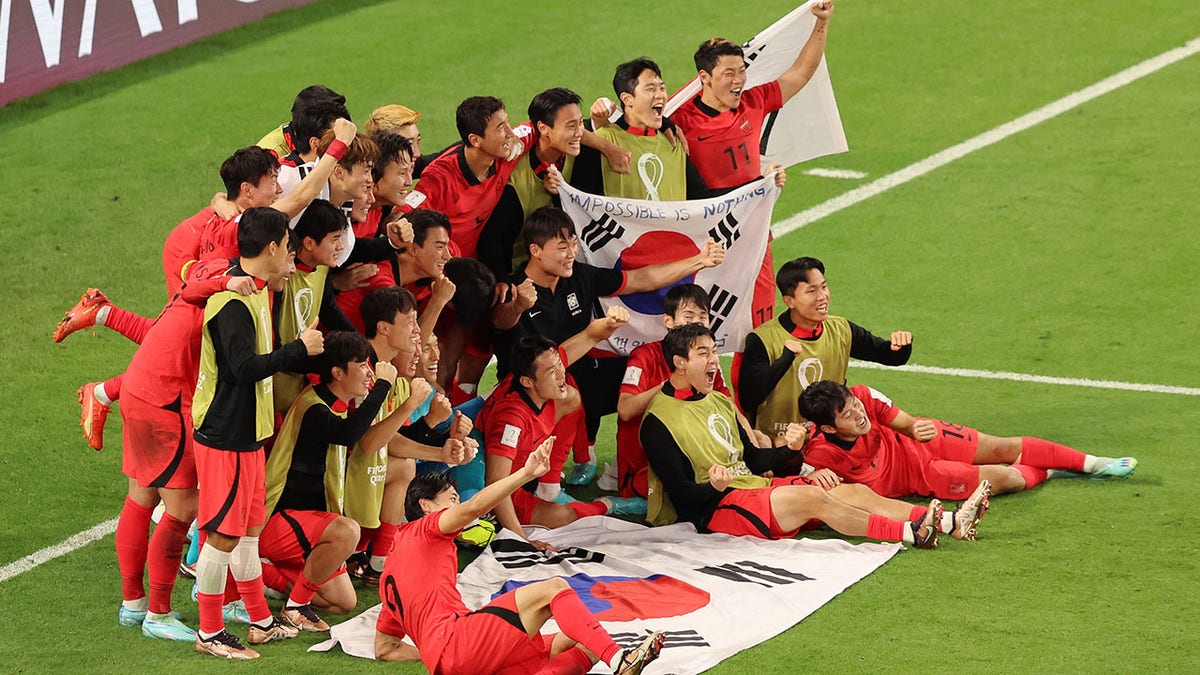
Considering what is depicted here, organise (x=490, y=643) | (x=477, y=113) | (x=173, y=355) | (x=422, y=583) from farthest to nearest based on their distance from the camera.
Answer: (x=477, y=113) → (x=173, y=355) → (x=422, y=583) → (x=490, y=643)

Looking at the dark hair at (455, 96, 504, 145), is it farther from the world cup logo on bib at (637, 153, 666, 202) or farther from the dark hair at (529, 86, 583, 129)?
the world cup logo on bib at (637, 153, 666, 202)

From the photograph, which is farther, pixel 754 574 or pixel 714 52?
pixel 714 52

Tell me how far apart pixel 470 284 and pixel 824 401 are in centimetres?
183

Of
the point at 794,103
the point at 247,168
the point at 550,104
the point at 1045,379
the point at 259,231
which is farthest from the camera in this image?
the point at 1045,379

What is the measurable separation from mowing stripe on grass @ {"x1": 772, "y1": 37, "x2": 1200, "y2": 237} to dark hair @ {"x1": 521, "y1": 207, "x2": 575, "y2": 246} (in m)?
4.81

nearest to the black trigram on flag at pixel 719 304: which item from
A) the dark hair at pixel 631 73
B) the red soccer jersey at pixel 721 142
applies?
the red soccer jersey at pixel 721 142

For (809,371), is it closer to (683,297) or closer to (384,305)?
(683,297)

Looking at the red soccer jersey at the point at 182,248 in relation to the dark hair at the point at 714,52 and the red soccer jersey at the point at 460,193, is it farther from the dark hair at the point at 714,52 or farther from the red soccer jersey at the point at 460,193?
the dark hair at the point at 714,52

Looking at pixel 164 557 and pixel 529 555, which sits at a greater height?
pixel 164 557

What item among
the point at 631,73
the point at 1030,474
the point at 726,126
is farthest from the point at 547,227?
the point at 1030,474

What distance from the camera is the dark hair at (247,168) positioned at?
720cm

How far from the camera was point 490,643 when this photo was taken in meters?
6.22

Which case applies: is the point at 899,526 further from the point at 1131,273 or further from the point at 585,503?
the point at 1131,273

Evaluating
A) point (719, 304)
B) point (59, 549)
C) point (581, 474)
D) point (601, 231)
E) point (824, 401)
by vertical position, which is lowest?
point (581, 474)
